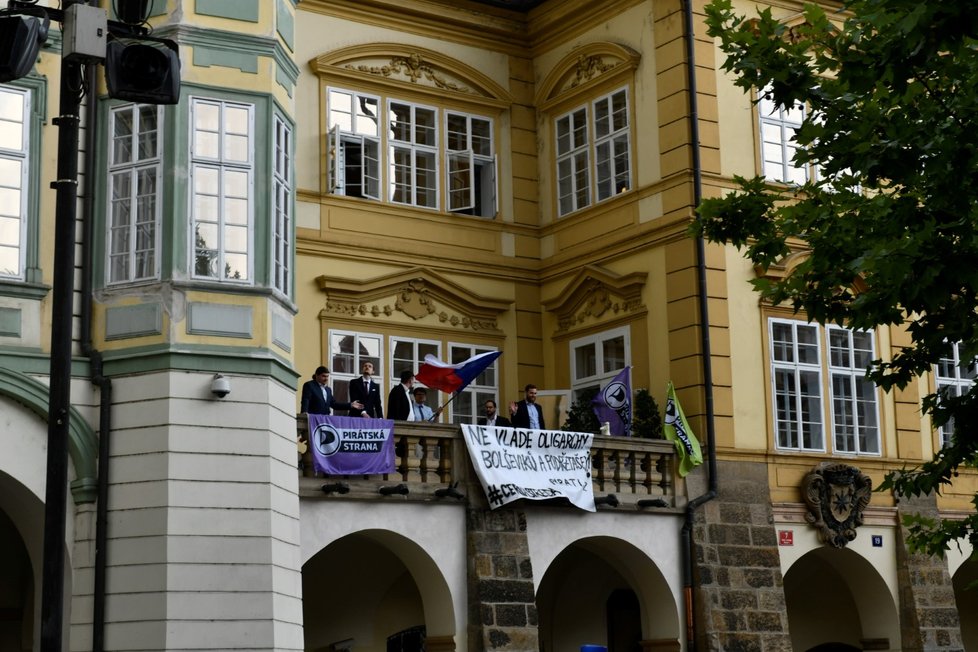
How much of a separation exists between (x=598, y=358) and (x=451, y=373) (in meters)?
3.81

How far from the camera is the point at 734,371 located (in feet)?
82.7

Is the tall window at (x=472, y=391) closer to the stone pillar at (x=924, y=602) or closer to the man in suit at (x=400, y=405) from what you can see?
the man in suit at (x=400, y=405)

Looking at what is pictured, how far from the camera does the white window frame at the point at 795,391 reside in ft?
84.2

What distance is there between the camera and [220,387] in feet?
60.1

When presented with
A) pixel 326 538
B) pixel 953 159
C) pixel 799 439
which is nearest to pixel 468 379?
pixel 326 538

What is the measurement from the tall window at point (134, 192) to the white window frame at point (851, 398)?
1147 centimetres

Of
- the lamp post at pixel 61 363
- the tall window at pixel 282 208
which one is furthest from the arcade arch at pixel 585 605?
the lamp post at pixel 61 363

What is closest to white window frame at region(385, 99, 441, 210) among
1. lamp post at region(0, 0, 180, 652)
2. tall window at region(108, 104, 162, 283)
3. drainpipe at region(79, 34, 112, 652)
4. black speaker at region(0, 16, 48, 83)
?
drainpipe at region(79, 34, 112, 652)

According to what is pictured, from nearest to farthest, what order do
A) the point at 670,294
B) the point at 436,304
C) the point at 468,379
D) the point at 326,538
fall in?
the point at 326,538
the point at 468,379
the point at 670,294
the point at 436,304

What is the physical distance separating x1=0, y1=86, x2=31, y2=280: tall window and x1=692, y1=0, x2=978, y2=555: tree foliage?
6.98 meters

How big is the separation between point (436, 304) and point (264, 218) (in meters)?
8.26

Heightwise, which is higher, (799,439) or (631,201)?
(631,201)

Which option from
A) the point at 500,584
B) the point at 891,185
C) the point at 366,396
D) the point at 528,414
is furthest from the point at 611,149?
the point at 891,185

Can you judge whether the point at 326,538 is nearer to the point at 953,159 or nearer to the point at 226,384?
the point at 226,384
